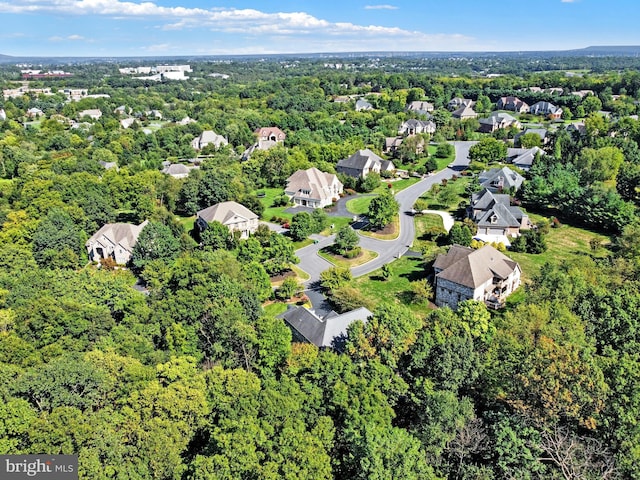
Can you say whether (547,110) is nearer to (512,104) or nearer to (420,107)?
(512,104)

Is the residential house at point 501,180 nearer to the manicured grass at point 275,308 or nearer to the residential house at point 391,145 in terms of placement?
the residential house at point 391,145

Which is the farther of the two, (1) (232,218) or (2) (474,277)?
(1) (232,218)

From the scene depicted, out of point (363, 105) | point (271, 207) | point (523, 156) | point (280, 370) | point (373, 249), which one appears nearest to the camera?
point (280, 370)

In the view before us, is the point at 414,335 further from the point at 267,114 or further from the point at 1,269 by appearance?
the point at 267,114

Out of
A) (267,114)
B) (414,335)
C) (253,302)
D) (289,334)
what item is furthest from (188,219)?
(267,114)

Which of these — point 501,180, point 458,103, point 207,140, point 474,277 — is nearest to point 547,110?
point 458,103

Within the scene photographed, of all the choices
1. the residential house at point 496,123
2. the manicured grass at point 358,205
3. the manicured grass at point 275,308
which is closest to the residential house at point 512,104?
the residential house at point 496,123
